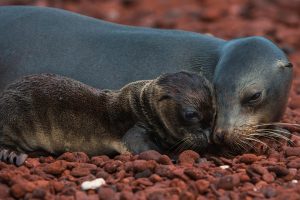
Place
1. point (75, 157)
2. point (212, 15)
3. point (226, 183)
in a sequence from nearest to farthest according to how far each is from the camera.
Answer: point (226, 183) < point (75, 157) < point (212, 15)

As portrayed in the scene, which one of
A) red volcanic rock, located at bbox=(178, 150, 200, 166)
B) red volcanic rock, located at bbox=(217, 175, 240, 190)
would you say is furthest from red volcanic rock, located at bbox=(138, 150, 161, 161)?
red volcanic rock, located at bbox=(217, 175, 240, 190)

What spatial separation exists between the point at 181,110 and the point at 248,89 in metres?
0.81

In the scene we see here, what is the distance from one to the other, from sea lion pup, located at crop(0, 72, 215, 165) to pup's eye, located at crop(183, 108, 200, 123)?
4.2 inches

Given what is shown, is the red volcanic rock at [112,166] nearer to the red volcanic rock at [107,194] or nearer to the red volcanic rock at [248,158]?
the red volcanic rock at [107,194]

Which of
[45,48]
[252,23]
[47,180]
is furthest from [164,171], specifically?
[252,23]

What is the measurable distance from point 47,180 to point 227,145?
1838mm

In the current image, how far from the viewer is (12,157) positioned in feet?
24.5

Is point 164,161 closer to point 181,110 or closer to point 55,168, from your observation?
point 181,110

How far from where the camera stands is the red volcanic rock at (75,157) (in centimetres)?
747

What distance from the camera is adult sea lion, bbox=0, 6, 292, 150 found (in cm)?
820

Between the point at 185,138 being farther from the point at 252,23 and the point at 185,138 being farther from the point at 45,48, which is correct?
the point at 252,23

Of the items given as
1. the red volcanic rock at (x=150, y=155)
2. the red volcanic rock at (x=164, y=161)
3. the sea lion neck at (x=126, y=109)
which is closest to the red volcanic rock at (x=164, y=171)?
the red volcanic rock at (x=164, y=161)

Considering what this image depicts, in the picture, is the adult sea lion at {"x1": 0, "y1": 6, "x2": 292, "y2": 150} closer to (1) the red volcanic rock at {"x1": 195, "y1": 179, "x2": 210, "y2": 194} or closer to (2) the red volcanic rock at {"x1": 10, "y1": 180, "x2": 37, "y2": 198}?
(1) the red volcanic rock at {"x1": 195, "y1": 179, "x2": 210, "y2": 194}

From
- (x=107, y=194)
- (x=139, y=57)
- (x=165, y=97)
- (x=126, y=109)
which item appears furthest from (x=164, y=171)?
(x=139, y=57)
